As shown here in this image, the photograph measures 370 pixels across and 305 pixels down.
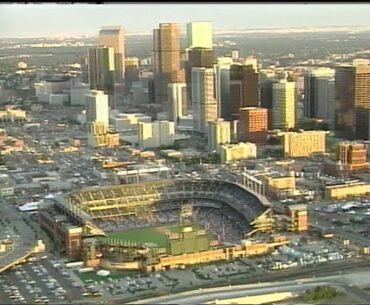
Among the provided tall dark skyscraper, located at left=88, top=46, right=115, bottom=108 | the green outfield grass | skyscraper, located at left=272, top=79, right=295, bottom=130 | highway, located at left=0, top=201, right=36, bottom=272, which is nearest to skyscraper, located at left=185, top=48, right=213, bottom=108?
tall dark skyscraper, located at left=88, top=46, right=115, bottom=108

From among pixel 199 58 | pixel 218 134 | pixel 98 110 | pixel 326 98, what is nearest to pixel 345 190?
pixel 218 134

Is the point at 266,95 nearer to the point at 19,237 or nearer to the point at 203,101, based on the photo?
the point at 203,101

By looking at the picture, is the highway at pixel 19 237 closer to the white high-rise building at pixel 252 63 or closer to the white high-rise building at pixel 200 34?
the white high-rise building at pixel 252 63

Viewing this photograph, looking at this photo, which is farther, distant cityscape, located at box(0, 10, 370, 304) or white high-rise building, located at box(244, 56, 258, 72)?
white high-rise building, located at box(244, 56, 258, 72)

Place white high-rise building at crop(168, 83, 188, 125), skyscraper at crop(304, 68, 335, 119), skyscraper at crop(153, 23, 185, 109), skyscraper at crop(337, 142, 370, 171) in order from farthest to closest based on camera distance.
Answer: skyscraper at crop(153, 23, 185, 109) → white high-rise building at crop(168, 83, 188, 125) → skyscraper at crop(304, 68, 335, 119) → skyscraper at crop(337, 142, 370, 171)

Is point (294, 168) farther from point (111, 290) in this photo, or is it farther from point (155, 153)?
point (111, 290)

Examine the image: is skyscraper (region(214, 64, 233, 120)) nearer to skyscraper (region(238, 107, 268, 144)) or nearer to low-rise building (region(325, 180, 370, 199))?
skyscraper (region(238, 107, 268, 144))

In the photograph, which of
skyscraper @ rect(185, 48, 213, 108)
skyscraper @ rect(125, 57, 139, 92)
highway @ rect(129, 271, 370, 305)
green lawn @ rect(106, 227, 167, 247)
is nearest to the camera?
highway @ rect(129, 271, 370, 305)
